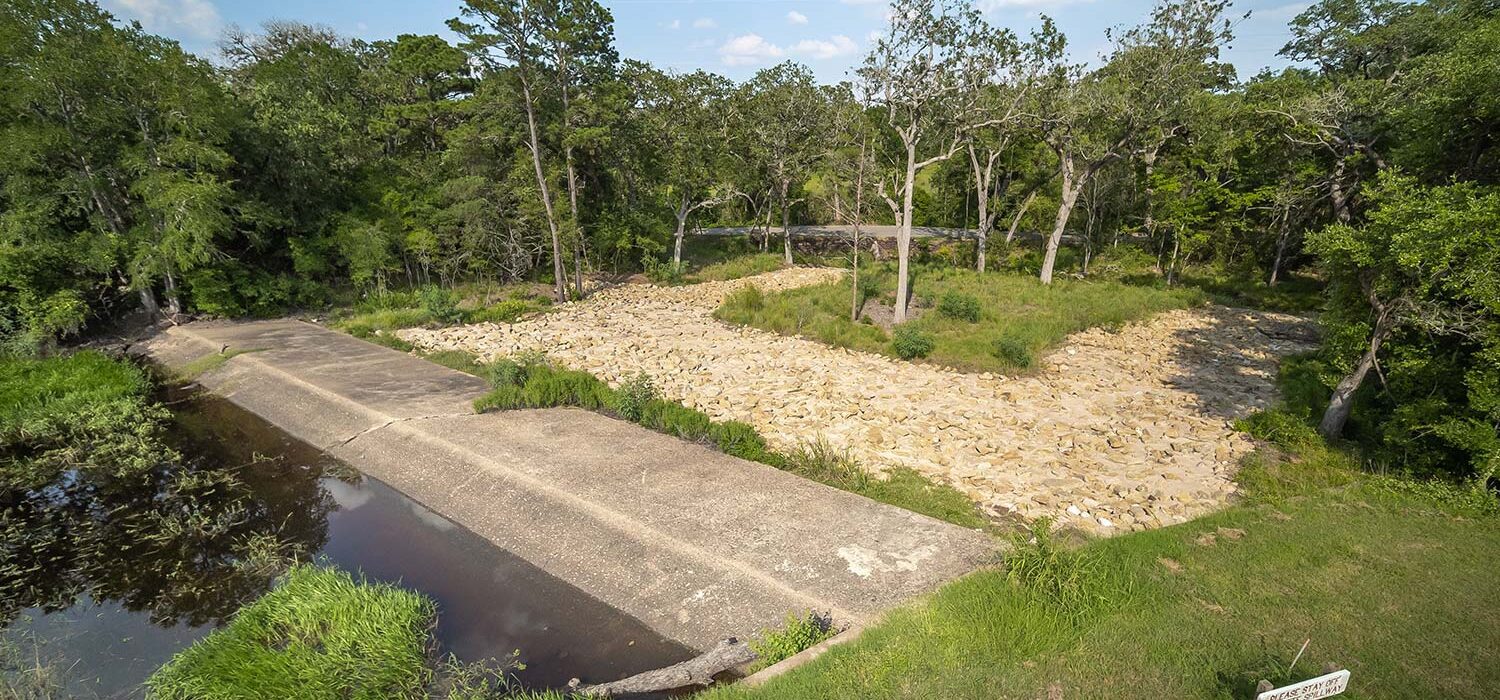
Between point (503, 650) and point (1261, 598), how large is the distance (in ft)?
24.4

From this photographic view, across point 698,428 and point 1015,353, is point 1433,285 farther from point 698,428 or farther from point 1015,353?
point 698,428

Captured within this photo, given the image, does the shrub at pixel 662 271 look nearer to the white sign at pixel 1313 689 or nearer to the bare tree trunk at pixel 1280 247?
the bare tree trunk at pixel 1280 247

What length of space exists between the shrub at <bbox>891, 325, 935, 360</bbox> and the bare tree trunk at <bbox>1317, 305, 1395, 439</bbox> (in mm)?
7111

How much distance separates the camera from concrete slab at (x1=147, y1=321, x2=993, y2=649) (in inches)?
255

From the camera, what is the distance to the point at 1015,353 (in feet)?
44.8

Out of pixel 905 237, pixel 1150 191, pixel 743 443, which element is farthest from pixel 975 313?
pixel 1150 191

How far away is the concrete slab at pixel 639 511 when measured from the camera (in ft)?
21.3

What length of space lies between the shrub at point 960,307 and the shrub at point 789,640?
12.5 meters

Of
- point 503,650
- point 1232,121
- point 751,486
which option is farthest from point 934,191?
point 503,650

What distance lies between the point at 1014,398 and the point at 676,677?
9.07m

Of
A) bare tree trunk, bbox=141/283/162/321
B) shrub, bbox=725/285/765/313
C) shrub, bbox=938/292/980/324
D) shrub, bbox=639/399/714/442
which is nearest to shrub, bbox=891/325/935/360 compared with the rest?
shrub, bbox=938/292/980/324

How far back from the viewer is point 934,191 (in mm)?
38406

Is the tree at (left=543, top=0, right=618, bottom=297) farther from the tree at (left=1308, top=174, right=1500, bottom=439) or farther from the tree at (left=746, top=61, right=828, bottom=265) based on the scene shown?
the tree at (left=1308, top=174, right=1500, bottom=439)

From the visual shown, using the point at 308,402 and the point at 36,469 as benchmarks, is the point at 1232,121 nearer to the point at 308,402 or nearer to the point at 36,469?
the point at 308,402
